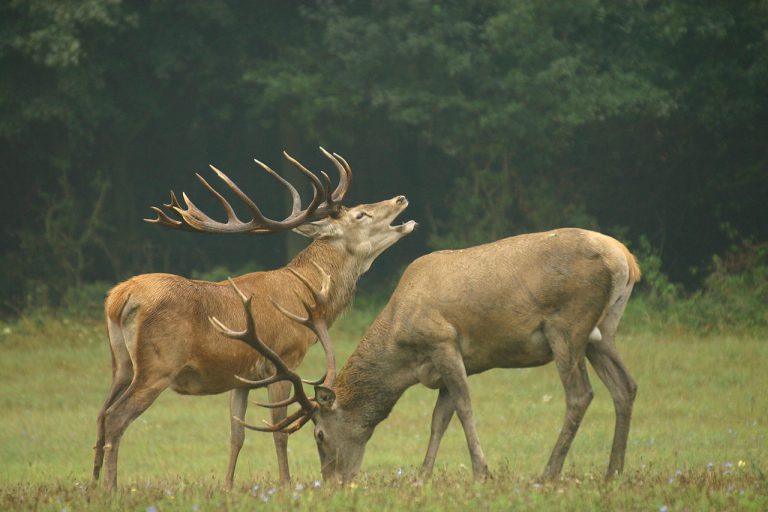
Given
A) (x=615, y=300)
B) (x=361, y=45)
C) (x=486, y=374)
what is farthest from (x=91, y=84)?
(x=615, y=300)

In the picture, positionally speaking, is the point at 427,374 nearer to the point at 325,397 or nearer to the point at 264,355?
the point at 325,397

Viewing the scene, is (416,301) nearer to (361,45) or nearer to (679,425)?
(679,425)

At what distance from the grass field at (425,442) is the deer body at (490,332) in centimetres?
39

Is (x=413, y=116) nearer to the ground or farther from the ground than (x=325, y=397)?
farther from the ground

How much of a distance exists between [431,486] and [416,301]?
5.47 ft

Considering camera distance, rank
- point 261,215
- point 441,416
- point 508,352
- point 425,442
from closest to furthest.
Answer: point 508,352
point 441,416
point 261,215
point 425,442

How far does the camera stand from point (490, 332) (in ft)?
27.9

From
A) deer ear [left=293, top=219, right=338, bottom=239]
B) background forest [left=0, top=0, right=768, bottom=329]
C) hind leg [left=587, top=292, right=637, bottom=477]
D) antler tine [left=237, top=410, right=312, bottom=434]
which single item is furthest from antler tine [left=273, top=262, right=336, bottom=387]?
background forest [left=0, top=0, right=768, bottom=329]

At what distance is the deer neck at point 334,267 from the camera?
9.67 metres

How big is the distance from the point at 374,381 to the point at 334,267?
136 cm

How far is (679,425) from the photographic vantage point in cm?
1170

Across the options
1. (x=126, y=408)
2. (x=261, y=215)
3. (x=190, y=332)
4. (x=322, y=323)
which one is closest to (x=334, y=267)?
(x=261, y=215)

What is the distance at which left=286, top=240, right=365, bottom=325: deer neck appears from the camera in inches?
381

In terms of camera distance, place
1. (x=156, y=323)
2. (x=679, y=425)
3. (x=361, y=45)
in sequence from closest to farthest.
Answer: (x=156, y=323), (x=679, y=425), (x=361, y=45)
